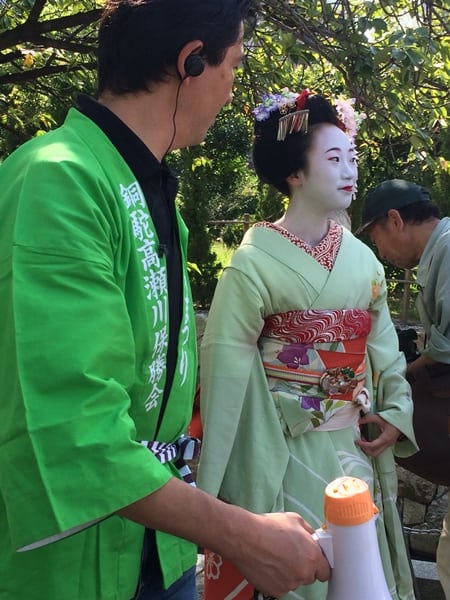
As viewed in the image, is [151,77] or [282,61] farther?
[282,61]

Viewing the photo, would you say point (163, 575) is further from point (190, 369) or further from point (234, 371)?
point (234, 371)

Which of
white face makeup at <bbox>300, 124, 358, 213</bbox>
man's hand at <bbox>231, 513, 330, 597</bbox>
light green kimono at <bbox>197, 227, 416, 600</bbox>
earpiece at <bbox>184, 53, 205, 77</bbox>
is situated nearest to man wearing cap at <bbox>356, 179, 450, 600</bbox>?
light green kimono at <bbox>197, 227, 416, 600</bbox>

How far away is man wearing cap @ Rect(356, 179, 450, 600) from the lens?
2.11 metres

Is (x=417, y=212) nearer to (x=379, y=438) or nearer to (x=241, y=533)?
(x=379, y=438)

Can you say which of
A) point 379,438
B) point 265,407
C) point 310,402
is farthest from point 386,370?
point 265,407

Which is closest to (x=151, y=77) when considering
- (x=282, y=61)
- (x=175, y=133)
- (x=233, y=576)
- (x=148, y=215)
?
(x=175, y=133)

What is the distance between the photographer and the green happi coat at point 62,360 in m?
0.74

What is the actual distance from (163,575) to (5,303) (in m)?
0.58

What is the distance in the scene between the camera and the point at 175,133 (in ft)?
3.55

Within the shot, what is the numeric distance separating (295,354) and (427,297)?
72 centimetres

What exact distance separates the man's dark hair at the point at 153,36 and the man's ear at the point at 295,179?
2.96 ft

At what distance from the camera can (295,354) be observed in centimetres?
181

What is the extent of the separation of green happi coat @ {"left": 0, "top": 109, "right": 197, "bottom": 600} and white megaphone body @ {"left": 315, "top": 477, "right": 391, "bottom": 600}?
0.27 meters

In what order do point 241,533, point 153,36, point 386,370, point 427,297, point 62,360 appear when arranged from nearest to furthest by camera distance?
point 62,360 → point 241,533 → point 153,36 → point 386,370 → point 427,297
